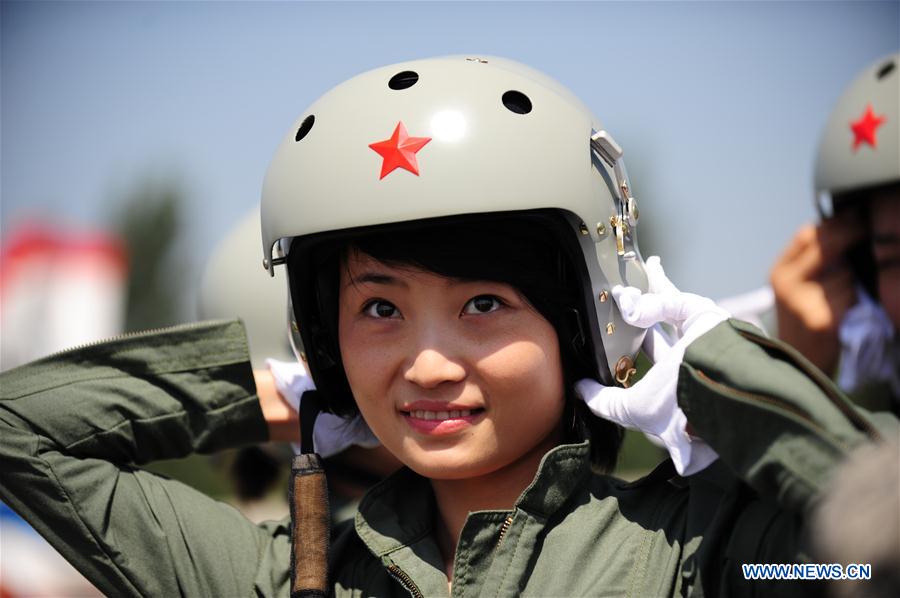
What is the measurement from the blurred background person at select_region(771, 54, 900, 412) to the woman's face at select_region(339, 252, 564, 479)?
1948 millimetres

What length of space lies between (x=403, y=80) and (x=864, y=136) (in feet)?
7.30

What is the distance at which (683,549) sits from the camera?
211 cm

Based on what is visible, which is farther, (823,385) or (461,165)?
(461,165)

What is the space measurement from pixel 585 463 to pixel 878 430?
76cm

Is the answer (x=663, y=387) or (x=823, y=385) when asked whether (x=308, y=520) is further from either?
(x=823, y=385)

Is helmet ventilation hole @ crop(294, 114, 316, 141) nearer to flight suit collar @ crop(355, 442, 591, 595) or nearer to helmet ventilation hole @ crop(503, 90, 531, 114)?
helmet ventilation hole @ crop(503, 90, 531, 114)

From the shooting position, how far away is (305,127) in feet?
8.19

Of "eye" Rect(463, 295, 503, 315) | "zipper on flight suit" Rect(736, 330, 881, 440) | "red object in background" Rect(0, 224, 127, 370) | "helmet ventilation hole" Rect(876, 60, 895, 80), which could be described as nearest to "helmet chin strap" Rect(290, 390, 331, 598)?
"eye" Rect(463, 295, 503, 315)

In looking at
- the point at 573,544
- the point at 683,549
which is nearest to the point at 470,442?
the point at 573,544

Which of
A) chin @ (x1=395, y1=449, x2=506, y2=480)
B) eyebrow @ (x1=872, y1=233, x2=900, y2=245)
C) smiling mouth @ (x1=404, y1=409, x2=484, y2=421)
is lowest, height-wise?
chin @ (x1=395, y1=449, x2=506, y2=480)

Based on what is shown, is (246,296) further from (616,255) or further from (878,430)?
(878,430)

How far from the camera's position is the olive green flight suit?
1810 mm

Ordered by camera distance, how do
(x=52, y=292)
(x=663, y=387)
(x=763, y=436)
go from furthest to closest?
(x=52, y=292)
(x=663, y=387)
(x=763, y=436)

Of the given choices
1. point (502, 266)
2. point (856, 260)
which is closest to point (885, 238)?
point (856, 260)
